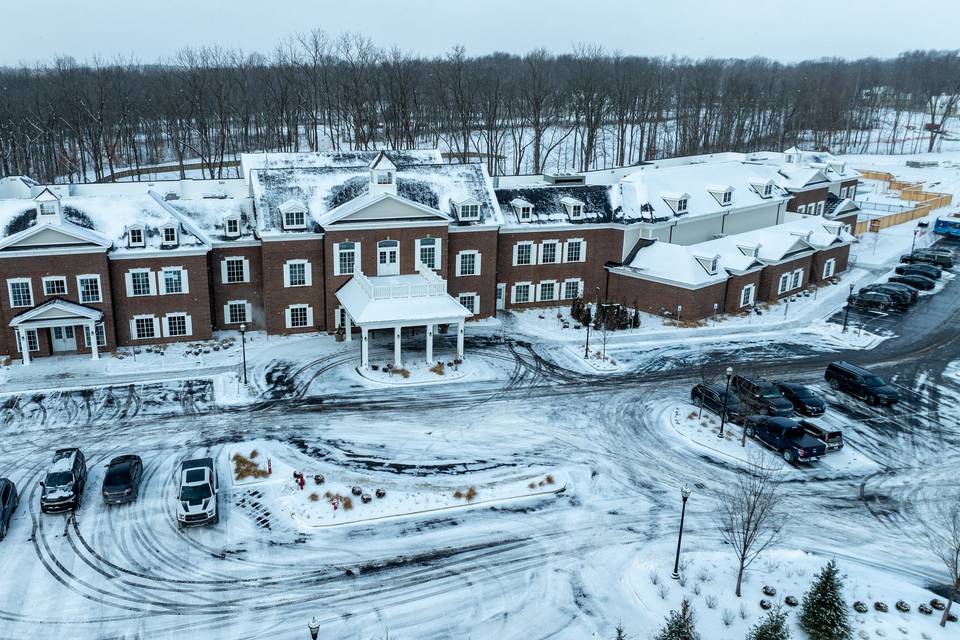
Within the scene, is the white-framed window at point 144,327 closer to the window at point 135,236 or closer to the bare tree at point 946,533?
the window at point 135,236

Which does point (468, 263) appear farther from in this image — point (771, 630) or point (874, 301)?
point (771, 630)

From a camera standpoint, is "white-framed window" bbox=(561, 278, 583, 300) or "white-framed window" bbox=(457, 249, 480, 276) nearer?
"white-framed window" bbox=(457, 249, 480, 276)

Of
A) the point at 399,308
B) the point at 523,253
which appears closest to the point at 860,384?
the point at 523,253

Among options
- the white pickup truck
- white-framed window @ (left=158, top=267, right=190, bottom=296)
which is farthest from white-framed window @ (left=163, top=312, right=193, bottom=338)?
the white pickup truck

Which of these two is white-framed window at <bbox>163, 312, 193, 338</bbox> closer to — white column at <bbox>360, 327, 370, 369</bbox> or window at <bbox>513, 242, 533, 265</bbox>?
white column at <bbox>360, 327, 370, 369</bbox>

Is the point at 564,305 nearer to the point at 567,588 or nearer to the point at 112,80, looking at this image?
the point at 567,588
